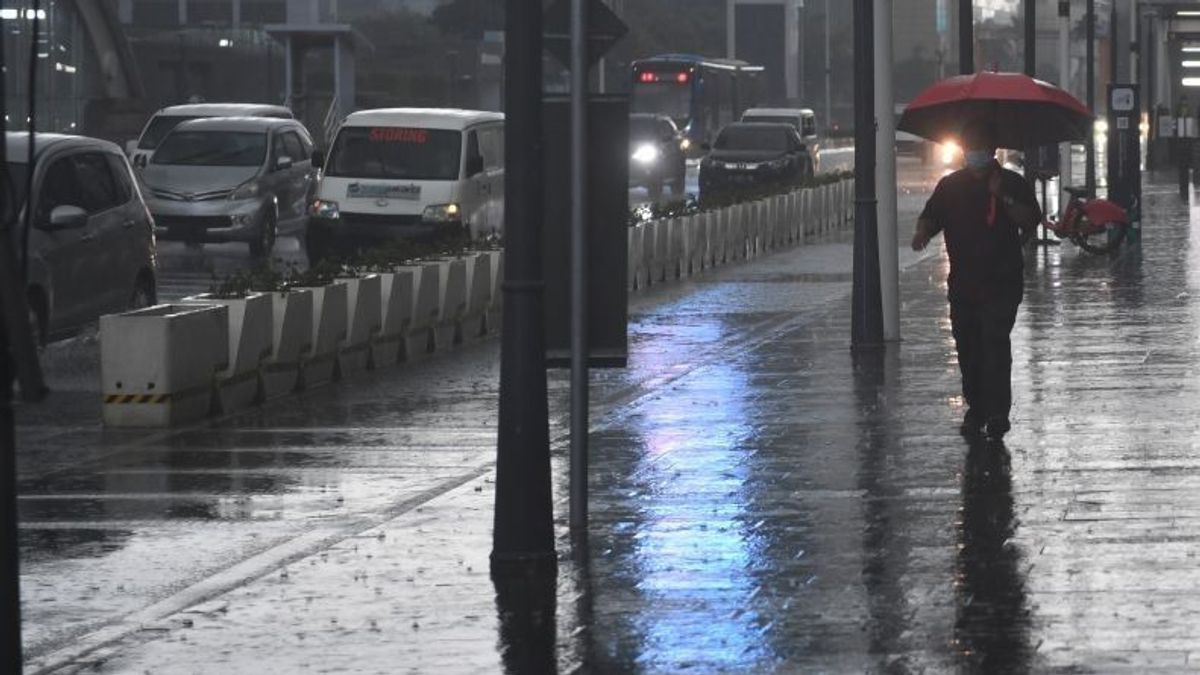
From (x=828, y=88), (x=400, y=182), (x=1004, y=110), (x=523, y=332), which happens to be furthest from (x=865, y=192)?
(x=828, y=88)

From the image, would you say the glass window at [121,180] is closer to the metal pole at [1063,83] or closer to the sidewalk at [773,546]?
the sidewalk at [773,546]

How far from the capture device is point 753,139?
177 ft

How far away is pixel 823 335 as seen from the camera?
22.7m

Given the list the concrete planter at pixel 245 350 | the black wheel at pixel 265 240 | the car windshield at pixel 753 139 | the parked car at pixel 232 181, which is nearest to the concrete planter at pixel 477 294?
the concrete planter at pixel 245 350

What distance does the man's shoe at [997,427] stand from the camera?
14.7 metres

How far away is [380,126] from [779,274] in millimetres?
5076

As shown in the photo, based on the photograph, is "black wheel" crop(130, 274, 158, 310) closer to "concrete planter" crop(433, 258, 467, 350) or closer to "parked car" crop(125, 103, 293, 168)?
"concrete planter" crop(433, 258, 467, 350)

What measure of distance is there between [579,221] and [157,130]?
3160 centimetres

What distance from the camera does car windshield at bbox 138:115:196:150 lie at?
135ft

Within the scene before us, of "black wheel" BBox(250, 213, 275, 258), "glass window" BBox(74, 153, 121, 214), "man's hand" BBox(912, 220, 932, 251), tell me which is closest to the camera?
"man's hand" BBox(912, 220, 932, 251)

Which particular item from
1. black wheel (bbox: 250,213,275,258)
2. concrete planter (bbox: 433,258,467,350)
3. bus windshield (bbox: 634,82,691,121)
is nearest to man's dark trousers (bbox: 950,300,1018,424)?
concrete planter (bbox: 433,258,467,350)

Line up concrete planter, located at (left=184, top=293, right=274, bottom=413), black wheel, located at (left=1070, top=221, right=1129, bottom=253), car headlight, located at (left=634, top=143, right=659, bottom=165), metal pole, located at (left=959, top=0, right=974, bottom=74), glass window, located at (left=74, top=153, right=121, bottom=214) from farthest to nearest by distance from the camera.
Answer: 1. car headlight, located at (left=634, top=143, right=659, bottom=165)
2. black wheel, located at (left=1070, top=221, right=1129, bottom=253)
3. metal pole, located at (left=959, top=0, right=974, bottom=74)
4. glass window, located at (left=74, top=153, right=121, bottom=214)
5. concrete planter, located at (left=184, top=293, right=274, bottom=413)

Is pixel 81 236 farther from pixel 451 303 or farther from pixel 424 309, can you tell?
pixel 451 303

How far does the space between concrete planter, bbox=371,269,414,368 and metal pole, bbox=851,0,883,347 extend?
350 cm
